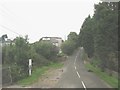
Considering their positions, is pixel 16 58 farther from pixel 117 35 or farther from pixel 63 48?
pixel 63 48

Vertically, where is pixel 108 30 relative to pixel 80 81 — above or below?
above

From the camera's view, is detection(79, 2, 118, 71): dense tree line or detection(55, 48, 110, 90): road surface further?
detection(79, 2, 118, 71): dense tree line

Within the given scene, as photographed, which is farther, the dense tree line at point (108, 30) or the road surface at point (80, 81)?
the dense tree line at point (108, 30)

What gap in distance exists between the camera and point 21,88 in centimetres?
2314

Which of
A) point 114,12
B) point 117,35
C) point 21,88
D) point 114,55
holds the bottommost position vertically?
point 21,88

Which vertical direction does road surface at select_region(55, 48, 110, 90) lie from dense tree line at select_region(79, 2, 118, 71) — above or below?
below

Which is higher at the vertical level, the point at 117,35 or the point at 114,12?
the point at 114,12

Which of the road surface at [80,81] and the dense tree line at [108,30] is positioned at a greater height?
the dense tree line at [108,30]

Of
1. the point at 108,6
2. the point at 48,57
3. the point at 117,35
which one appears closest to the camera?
the point at 117,35

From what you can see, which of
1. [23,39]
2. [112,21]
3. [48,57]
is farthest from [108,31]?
[48,57]

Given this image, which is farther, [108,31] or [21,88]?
[108,31]

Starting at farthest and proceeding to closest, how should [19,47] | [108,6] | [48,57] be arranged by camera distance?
[48,57], [19,47], [108,6]

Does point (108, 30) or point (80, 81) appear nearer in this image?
point (80, 81)

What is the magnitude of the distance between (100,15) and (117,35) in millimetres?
4467
